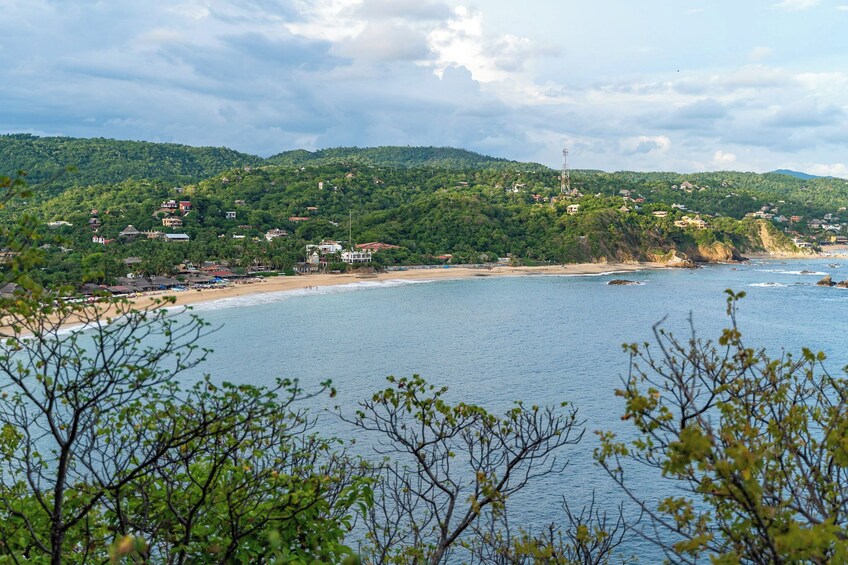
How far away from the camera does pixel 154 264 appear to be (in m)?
70.6

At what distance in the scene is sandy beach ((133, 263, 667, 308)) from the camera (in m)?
65.0

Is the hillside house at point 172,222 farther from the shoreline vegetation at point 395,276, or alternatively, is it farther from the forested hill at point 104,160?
the forested hill at point 104,160

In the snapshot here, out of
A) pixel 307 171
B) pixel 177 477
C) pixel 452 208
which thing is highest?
pixel 307 171

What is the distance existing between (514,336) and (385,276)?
41493 millimetres

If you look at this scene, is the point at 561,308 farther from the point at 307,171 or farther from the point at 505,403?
the point at 307,171

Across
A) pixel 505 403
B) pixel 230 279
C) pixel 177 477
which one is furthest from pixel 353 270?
pixel 177 477

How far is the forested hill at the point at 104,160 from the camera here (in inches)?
5157

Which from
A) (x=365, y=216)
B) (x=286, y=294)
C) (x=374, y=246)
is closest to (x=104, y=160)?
(x=365, y=216)

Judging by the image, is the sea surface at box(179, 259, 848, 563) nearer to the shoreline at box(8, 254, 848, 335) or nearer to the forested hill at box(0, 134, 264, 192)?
the shoreline at box(8, 254, 848, 335)

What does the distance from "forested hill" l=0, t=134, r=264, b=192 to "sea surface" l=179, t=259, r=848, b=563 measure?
264 ft

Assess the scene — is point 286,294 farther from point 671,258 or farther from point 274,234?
point 671,258

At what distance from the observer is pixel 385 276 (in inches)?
3386

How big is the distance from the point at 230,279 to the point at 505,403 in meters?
52.6

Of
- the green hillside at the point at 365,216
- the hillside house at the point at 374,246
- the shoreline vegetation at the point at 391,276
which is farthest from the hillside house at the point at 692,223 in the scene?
the hillside house at the point at 374,246
